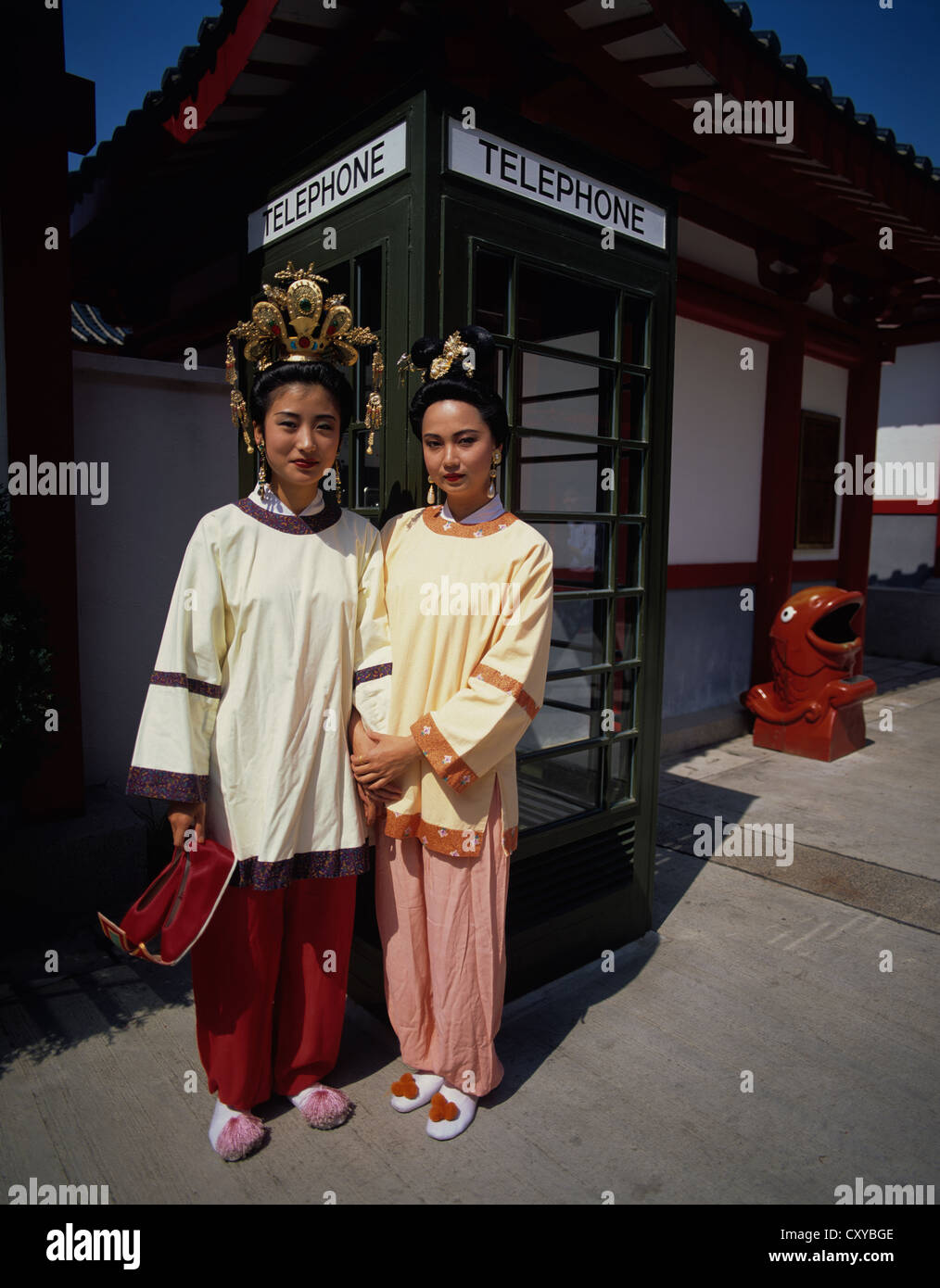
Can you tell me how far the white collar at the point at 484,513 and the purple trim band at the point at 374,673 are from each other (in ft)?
1.54

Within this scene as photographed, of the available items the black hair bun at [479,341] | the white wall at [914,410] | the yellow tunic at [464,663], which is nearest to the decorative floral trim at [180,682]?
the yellow tunic at [464,663]

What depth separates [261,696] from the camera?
2180 mm

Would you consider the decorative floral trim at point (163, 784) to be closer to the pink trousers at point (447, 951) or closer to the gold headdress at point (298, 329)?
the pink trousers at point (447, 951)

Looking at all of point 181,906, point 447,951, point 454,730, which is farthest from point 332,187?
point 447,951

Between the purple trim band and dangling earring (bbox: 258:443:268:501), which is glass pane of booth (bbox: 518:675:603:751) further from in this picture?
dangling earring (bbox: 258:443:268:501)

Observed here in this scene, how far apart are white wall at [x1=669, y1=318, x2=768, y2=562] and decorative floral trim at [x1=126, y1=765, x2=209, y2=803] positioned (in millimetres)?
4830

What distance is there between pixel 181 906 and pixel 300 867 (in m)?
0.33

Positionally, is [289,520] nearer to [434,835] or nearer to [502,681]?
[502,681]

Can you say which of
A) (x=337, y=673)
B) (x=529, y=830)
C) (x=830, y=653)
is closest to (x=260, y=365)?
(x=337, y=673)

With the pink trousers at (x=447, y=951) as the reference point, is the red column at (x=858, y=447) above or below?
above

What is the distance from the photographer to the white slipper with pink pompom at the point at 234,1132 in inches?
86.0

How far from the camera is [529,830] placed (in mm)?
2961

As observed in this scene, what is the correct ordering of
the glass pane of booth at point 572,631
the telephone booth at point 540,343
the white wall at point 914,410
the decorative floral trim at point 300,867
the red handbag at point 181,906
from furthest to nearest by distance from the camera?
the white wall at point 914,410 < the glass pane of booth at point 572,631 < the telephone booth at point 540,343 < the decorative floral trim at point 300,867 < the red handbag at point 181,906
